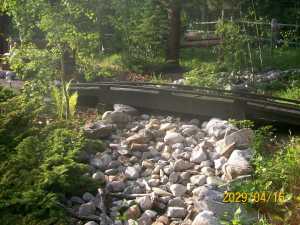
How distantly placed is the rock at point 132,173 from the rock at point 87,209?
1.13 meters

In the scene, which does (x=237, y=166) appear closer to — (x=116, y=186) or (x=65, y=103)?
(x=116, y=186)

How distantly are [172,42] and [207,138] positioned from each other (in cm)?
1027

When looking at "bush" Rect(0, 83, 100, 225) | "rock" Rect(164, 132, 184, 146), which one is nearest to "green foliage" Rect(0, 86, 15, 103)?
"bush" Rect(0, 83, 100, 225)

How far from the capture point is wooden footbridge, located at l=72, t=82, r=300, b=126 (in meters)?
9.12

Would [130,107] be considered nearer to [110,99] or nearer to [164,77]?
[110,99]

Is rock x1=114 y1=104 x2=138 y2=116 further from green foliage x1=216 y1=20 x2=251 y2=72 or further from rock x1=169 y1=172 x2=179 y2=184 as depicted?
green foliage x1=216 y1=20 x2=251 y2=72

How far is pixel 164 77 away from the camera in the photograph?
16234mm

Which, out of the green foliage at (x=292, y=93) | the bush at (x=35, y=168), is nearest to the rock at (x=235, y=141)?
the bush at (x=35, y=168)

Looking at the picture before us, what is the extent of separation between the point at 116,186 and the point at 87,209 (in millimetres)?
812

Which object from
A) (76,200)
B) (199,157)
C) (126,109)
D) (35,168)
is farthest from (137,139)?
(35,168)

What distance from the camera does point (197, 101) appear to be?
9891 mm

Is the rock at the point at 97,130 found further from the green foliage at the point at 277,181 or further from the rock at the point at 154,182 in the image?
the green foliage at the point at 277,181


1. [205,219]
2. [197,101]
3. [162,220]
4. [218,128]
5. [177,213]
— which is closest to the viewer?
[205,219]

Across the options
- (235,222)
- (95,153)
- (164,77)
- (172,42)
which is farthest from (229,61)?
(235,222)
